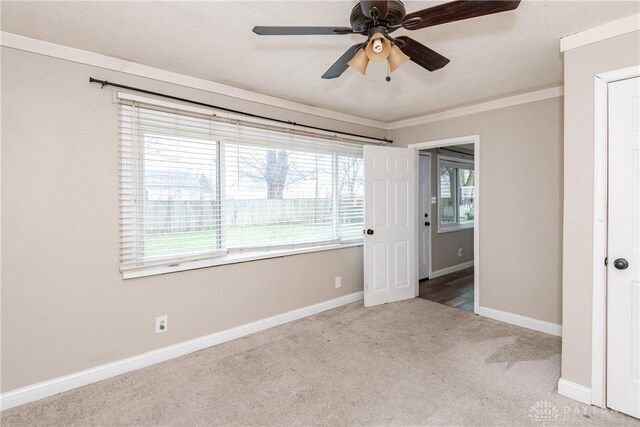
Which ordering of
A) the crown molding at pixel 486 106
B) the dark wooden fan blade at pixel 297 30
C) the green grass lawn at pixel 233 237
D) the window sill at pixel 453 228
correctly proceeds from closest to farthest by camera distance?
the dark wooden fan blade at pixel 297 30
the green grass lawn at pixel 233 237
the crown molding at pixel 486 106
the window sill at pixel 453 228

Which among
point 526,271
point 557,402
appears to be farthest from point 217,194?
point 526,271

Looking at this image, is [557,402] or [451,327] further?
[451,327]

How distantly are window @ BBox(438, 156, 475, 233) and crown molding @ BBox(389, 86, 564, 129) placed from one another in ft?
4.64

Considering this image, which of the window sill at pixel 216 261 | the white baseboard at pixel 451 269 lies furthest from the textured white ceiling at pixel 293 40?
the white baseboard at pixel 451 269

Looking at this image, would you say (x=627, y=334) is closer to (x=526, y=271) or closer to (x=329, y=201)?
(x=526, y=271)

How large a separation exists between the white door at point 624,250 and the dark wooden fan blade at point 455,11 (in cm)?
118

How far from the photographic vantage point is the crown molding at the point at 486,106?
9.97 ft

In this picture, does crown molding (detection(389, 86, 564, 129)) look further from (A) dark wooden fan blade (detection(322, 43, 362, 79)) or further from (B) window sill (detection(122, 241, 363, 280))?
(A) dark wooden fan blade (detection(322, 43, 362, 79))

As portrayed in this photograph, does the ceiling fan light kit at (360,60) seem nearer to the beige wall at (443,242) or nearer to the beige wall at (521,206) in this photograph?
the beige wall at (521,206)

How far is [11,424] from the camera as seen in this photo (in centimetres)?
188

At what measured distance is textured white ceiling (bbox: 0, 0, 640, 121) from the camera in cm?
176

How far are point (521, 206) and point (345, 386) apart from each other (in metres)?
2.52

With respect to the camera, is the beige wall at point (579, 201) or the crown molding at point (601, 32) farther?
the beige wall at point (579, 201)

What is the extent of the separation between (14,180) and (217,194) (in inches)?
52.5
